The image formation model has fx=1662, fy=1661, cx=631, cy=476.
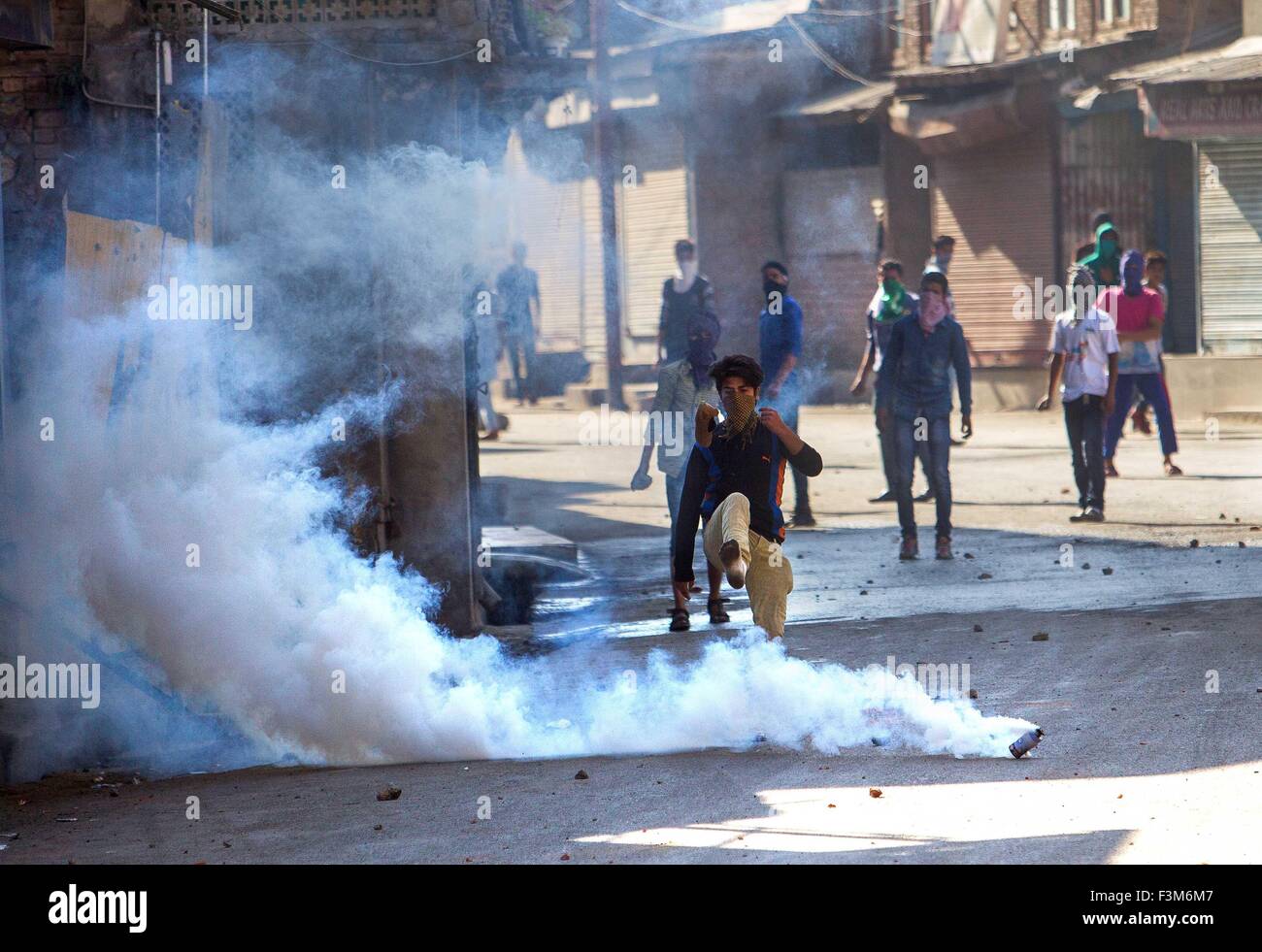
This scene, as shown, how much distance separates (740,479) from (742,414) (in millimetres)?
271

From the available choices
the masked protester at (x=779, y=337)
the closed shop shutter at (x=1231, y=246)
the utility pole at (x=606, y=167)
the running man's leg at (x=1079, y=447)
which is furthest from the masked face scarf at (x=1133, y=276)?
the utility pole at (x=606, y=167)

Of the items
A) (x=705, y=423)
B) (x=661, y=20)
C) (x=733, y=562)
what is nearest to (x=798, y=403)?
(x=705, y=423)

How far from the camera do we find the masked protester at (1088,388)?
11.5m

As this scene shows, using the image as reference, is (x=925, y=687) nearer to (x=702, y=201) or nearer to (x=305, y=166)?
(x=305, y=166)

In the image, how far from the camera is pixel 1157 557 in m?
10.2

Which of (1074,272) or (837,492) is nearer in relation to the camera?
(1074,272)

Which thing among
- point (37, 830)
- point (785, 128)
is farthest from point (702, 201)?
point (37, 830)

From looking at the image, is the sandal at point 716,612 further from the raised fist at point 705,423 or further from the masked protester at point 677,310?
the masked protester at point 677,310

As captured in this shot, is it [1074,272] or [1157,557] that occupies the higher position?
[1074,272]

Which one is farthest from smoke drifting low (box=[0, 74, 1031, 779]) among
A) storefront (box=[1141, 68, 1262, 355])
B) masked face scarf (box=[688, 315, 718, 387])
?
storefront (box=[1141, 68, 1262, 355])

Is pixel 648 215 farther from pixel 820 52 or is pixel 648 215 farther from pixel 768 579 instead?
pixel 768 579

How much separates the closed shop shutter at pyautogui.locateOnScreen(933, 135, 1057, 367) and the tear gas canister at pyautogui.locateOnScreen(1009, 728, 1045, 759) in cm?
1546

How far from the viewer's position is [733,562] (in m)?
6.48
